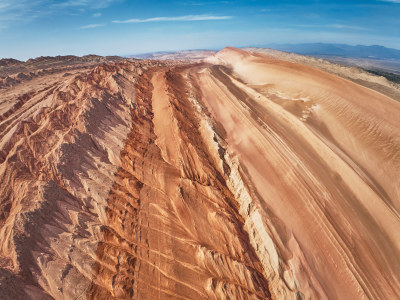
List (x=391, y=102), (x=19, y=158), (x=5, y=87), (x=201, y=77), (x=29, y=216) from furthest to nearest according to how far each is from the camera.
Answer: (x=5, y=87) → (x=201, y=77) → (x=391, y=102) → (x=19, y=158) → (x=29, y=216)

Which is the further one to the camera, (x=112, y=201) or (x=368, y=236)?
(x=112, y=201)

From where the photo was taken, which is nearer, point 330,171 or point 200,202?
→ point 200,202

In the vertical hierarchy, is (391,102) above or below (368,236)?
above

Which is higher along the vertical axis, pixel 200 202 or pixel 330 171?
pixel 330 171

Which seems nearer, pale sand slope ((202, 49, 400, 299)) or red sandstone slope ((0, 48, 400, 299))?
red sandstone slope ((0, 48, 400, 299))

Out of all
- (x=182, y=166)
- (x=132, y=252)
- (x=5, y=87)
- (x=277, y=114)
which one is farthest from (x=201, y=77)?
(x=5, y=87)

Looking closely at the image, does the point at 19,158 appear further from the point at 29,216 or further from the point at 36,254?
the point at 36,254

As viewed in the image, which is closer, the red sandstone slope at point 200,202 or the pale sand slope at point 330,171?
the red sandstone slope at point 200,202

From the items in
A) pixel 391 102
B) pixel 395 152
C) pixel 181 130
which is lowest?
pixel 395 152
